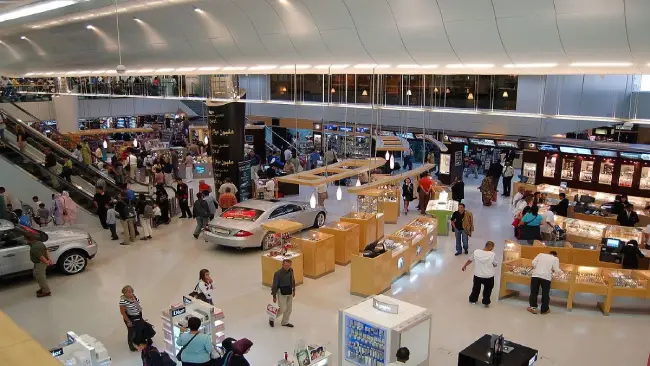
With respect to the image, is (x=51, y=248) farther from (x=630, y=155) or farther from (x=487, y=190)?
(x=630, y=155)

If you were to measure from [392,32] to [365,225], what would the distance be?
16.2 feet

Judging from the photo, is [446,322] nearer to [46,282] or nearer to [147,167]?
[46,282]

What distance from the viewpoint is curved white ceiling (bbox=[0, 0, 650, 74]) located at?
24.3 ft

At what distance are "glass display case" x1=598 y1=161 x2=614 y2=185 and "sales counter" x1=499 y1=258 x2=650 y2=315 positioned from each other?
30.4 ft

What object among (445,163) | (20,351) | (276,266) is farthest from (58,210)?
(445,163)

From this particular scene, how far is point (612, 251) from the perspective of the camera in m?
10.8

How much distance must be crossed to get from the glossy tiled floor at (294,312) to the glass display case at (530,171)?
329 inches

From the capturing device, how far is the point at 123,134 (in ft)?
108

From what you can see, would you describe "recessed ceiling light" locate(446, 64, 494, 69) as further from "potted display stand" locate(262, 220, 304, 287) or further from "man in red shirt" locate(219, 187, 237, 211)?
"man in red shirt" locate(219, 187, 237, 211)

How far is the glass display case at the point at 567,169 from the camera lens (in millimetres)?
18250

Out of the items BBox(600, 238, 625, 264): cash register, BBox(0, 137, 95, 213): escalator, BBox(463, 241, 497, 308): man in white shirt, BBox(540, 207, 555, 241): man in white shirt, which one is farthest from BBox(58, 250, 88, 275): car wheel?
BBox(600, 238, 625, 264): cash register

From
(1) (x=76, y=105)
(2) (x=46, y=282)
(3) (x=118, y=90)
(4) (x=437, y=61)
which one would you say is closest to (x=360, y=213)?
(4) (x=437, y=61)

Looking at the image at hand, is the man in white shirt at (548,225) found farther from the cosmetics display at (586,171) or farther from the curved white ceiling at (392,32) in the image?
the cosmetics display at (586,171)

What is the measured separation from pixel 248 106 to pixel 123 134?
8.25m
